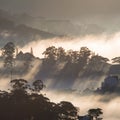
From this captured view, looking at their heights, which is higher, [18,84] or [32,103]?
[18,84]

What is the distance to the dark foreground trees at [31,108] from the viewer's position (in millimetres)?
144875

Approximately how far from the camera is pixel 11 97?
151250mm

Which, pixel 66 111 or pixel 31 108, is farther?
pixel 66 111

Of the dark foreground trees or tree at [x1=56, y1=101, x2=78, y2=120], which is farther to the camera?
tree at [x1=56, y1=101, x2=78, y2=120]

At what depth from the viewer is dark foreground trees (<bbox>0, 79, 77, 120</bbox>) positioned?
475 feet

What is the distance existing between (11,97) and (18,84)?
628 inches

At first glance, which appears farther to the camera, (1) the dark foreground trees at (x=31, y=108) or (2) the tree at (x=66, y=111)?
(2) the tree at (x=66, y=111)

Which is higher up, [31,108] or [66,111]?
[31,108]

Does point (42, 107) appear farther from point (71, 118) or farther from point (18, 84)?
point (18, 84)

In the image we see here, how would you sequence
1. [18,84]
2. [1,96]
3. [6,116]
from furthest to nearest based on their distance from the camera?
1. [18,84]
2. [1,96]
3. [6,116]

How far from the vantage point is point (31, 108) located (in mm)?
146750

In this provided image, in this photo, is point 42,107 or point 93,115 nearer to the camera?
point 42,107

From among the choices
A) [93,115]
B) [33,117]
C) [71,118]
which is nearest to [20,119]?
[33,117]

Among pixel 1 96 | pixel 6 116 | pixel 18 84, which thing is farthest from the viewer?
pixel 18 84
